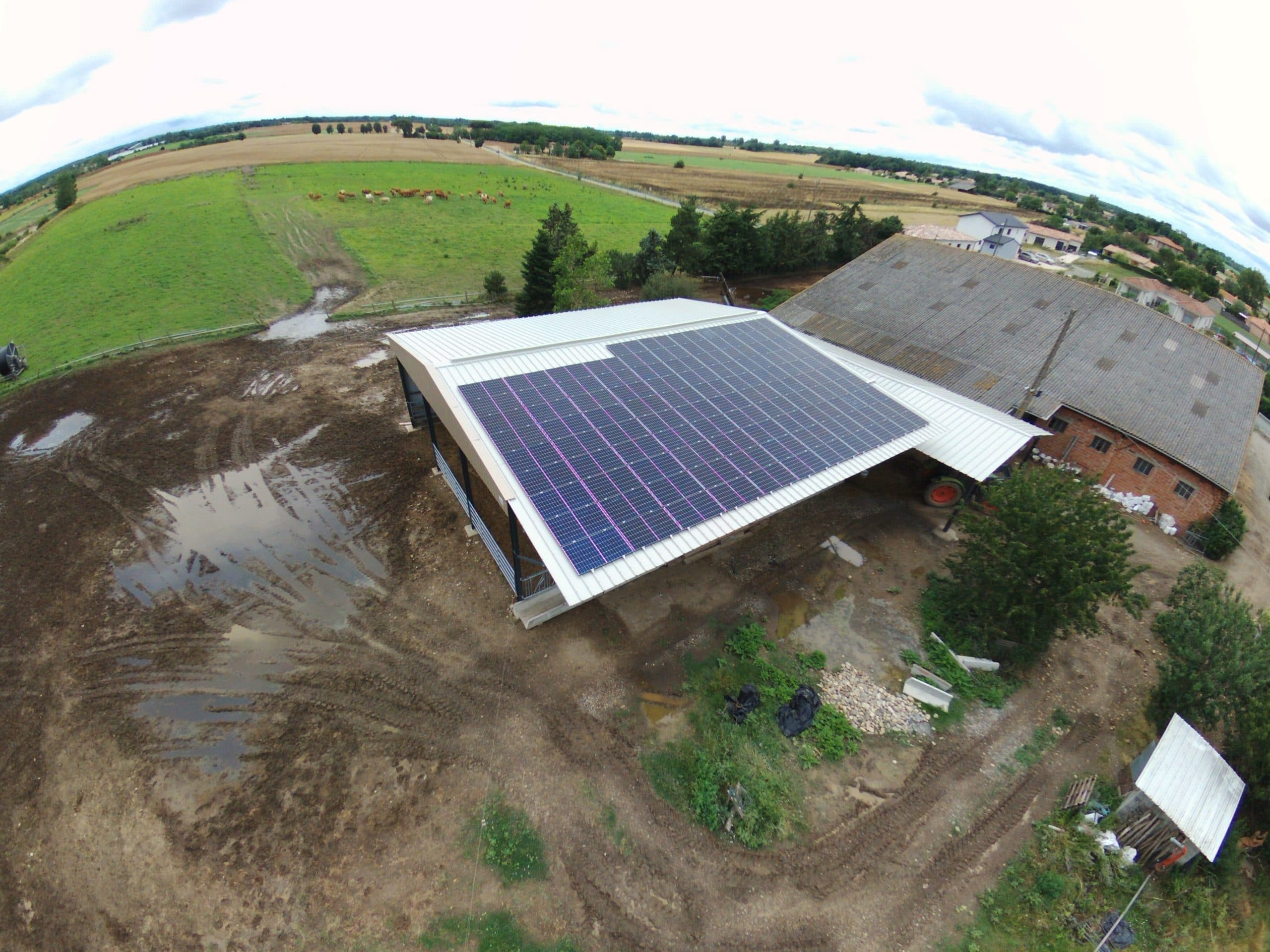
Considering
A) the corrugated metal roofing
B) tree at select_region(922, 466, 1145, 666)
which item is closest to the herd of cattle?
the corrugated metal roofing

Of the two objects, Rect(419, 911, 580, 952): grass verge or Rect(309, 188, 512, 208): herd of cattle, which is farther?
Rect(309, 188, 512, 208): herd of cattle

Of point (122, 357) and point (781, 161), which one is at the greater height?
point (781, 161)

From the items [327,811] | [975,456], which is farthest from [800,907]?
[975,456]

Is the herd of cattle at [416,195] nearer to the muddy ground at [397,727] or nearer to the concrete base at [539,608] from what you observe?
the muddy ground at [397,727]

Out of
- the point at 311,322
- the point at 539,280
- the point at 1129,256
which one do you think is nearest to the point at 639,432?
the point at 539,280

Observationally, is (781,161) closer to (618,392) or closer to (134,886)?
(618,392)

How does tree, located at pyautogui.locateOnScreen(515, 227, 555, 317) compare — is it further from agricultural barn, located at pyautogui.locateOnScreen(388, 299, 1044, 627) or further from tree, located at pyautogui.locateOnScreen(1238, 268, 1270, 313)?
tree, located at pyautogui.locateOnScreen(1238, 268, 1270, 313)

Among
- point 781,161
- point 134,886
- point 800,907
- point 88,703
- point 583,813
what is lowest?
point 800,907
